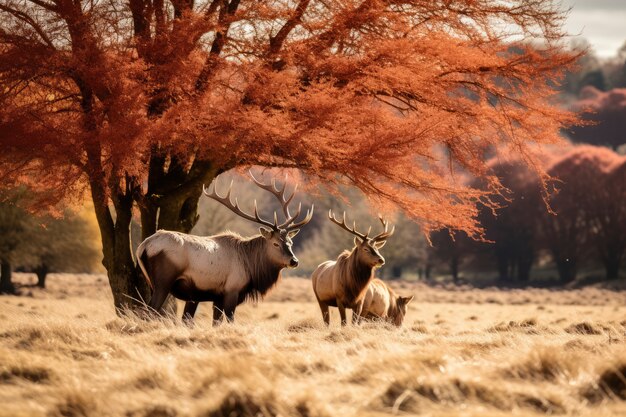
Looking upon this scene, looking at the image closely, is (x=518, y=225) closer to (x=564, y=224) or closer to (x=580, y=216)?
(x=564, y=224)

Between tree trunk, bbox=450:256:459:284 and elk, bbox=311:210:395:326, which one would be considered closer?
elk, bbox=311:210:395:326

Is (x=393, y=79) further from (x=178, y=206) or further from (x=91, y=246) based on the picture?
(x=91, y=246)

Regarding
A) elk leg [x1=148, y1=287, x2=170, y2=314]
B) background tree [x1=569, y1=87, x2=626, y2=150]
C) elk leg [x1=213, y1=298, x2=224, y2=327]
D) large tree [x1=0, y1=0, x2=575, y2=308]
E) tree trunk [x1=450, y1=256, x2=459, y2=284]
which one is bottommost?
tree trunk [x1=450, y1=256, x2=459, y2=284]

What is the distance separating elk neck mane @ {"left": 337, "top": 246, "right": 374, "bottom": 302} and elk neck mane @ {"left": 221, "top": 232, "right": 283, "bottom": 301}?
4.72 feet

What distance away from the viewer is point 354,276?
14047mm

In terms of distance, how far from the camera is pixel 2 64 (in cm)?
1230

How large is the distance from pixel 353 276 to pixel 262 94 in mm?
3370

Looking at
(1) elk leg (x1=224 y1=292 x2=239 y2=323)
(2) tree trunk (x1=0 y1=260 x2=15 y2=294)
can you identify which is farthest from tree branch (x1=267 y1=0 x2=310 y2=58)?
(2) tree trunk (x1=0 y1=260 x2=15 y2=294)

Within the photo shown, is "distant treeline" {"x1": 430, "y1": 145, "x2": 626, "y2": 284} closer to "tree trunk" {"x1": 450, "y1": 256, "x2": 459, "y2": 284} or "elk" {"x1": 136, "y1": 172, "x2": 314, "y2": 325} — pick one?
"tree trunk" {"x1": 450, "y1": 256, "x2": 459, "y2": 284}

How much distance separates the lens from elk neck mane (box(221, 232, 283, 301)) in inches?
511

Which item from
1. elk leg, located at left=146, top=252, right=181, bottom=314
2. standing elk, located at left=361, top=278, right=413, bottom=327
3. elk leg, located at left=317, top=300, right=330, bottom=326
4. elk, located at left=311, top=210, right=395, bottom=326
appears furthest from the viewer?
standing elk, located at left=361, top=278, right=413, bottom=327

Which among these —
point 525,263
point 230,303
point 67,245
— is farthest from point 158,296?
point 525,263

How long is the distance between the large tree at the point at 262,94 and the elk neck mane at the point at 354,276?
1094mm

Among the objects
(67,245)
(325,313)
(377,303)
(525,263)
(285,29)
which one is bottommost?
(525,263)
